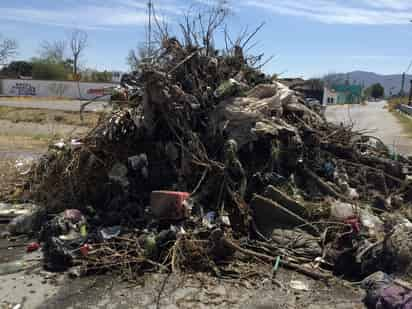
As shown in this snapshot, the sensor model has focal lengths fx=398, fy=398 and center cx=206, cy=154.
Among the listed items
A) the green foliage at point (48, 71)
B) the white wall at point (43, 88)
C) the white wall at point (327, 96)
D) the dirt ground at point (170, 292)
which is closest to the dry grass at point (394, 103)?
the white wall at point (327, 96)

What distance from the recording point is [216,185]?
5.17 meters

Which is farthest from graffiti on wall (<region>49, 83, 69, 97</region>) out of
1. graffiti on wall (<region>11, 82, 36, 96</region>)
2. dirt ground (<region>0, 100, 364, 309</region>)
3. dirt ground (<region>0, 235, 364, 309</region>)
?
dirt ground (<region>0, 235, 364, 309</region>)

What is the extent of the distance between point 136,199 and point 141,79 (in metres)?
1.68

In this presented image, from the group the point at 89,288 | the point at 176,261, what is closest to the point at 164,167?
the point at 176,261

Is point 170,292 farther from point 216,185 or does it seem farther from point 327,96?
point 327,96

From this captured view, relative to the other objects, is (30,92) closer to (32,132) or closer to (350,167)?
(32,132)

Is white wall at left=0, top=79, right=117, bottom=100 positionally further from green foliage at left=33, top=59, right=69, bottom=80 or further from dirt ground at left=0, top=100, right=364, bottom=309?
dirt ground at left=0, top=100, right=364, bottom=309

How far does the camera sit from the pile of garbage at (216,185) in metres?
4.16

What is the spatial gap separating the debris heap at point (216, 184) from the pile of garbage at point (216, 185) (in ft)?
0.05

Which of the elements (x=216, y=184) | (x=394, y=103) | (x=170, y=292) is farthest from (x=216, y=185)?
(x=394, y=103)

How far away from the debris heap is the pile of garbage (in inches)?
0.6

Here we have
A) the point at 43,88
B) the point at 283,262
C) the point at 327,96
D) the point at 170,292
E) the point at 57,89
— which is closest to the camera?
the point at 170,292

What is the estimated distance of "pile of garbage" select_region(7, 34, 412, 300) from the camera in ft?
13.6

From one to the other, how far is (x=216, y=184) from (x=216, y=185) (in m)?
0.01
